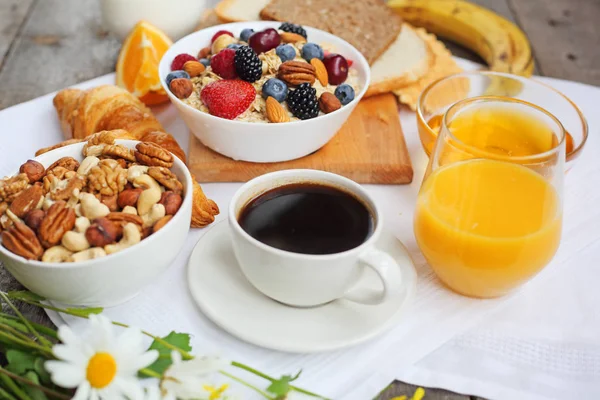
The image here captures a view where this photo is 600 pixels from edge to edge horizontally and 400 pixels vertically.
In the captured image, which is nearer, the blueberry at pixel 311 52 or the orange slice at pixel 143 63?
the blueberry at pixel 311 52

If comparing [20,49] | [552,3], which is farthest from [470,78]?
[20,49]

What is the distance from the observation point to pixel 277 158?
137 cm

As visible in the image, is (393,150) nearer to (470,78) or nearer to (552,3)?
(470,78)

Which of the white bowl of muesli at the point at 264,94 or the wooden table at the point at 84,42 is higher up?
the white bowl of muesli at the point at 264,94

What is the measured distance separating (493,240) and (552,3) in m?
1.84

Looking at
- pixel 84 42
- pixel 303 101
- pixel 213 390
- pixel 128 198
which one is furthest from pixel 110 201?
pixel 84 42

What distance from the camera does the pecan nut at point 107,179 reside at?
1017mm

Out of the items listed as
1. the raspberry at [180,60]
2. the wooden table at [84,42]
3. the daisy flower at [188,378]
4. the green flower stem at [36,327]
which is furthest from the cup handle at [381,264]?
the wooden table at [84,42]

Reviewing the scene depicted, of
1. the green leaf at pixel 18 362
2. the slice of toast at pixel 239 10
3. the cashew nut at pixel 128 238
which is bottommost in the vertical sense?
the slice of toast at pixel 239 10

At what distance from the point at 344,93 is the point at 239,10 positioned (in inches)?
24.8

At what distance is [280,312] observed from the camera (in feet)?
3.31

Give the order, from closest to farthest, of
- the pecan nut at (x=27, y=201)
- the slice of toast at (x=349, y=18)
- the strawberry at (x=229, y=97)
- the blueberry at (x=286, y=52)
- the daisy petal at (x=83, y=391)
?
the daisy petal at (x=83, y=391)
the pecan nut at (x=27, y=201)
the strawberry at (x=229, y=97)
the blueberry at (x=286, y=52)
the slice of toast at (x=349, y=18)

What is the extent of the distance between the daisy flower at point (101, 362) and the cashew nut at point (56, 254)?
146 millimetres

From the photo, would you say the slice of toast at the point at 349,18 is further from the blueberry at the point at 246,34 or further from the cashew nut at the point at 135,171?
the cashew nut at the point at 135,171
